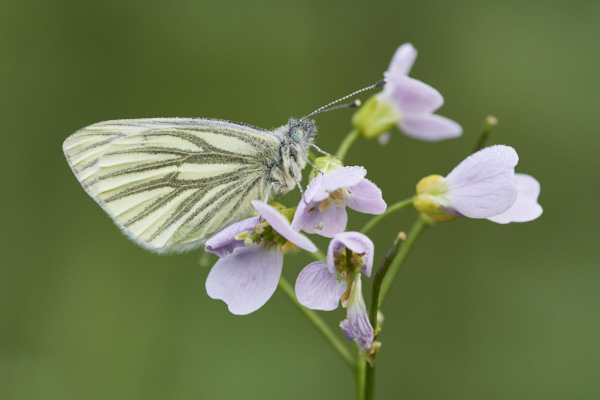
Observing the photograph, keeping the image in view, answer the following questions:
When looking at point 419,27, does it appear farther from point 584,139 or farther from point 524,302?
point 524,302

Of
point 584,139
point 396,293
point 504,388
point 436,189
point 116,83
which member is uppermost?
point 116,83

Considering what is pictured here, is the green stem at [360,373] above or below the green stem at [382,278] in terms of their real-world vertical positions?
below

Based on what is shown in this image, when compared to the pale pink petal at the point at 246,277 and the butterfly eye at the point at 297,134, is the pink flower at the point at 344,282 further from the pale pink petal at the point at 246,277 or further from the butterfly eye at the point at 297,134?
the butterfly eye at the point at 297,134

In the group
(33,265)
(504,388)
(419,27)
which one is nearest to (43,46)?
(33,265)

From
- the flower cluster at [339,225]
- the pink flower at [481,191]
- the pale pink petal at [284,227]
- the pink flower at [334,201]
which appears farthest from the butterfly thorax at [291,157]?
the pale pink petal at [284,227]

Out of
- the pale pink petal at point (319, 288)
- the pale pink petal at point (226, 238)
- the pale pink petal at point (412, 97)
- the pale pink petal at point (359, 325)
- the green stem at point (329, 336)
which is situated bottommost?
the green stem at point (329, 336)

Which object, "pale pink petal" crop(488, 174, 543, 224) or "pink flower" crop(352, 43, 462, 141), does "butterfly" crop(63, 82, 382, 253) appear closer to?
"pink flower" crop(352, 43, 462, 141)

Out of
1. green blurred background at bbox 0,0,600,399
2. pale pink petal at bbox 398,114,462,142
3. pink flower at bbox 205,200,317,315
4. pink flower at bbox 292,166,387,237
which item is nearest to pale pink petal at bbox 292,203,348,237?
pink flower at bbox 292,166,387,237

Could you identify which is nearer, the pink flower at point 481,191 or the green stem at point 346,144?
the pink flower at point 481,191
